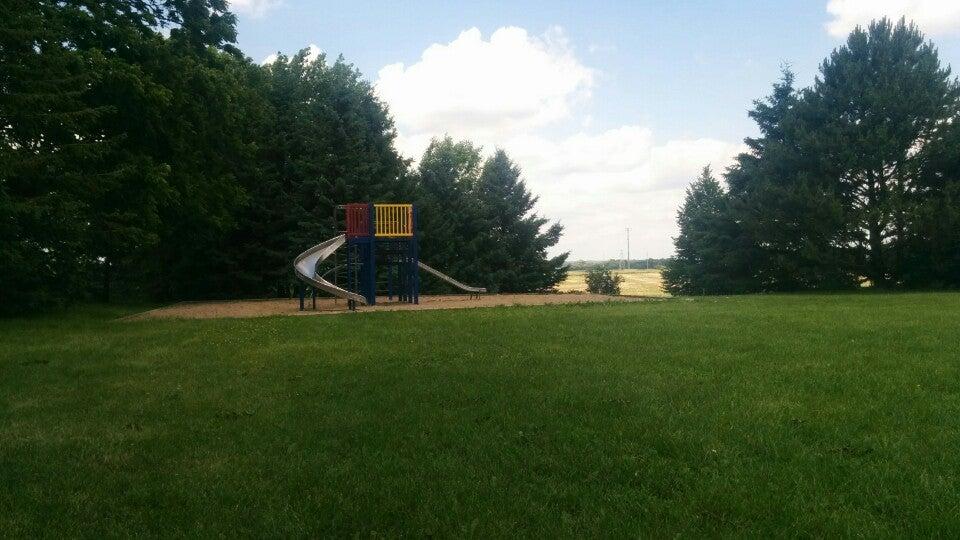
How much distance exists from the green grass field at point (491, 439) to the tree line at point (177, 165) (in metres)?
6.77

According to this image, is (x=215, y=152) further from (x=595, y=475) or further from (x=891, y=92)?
(x=891, y=92)

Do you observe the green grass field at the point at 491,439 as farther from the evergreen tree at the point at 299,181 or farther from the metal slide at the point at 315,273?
the evergreen tree at the point at 299,181

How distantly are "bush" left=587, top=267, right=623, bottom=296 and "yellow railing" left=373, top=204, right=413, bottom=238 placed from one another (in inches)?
1872

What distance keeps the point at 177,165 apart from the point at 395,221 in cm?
649

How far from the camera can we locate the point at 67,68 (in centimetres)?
1603

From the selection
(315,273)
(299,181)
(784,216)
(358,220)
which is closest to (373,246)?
(358,220)

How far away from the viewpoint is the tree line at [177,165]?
14984 millimetres

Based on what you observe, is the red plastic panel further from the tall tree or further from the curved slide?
the tall tree

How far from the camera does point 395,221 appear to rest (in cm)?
2184

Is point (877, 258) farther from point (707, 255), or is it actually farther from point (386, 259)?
point (386, 259)

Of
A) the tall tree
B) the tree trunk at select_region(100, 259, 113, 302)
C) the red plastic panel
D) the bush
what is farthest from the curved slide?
the bush

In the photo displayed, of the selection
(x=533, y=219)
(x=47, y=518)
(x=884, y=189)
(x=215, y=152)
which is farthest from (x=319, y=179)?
(x=47, y=518)

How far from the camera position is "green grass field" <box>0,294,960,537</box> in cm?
389

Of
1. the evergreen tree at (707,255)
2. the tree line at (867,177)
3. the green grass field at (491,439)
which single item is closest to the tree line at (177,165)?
the green grass field at (491,439)
